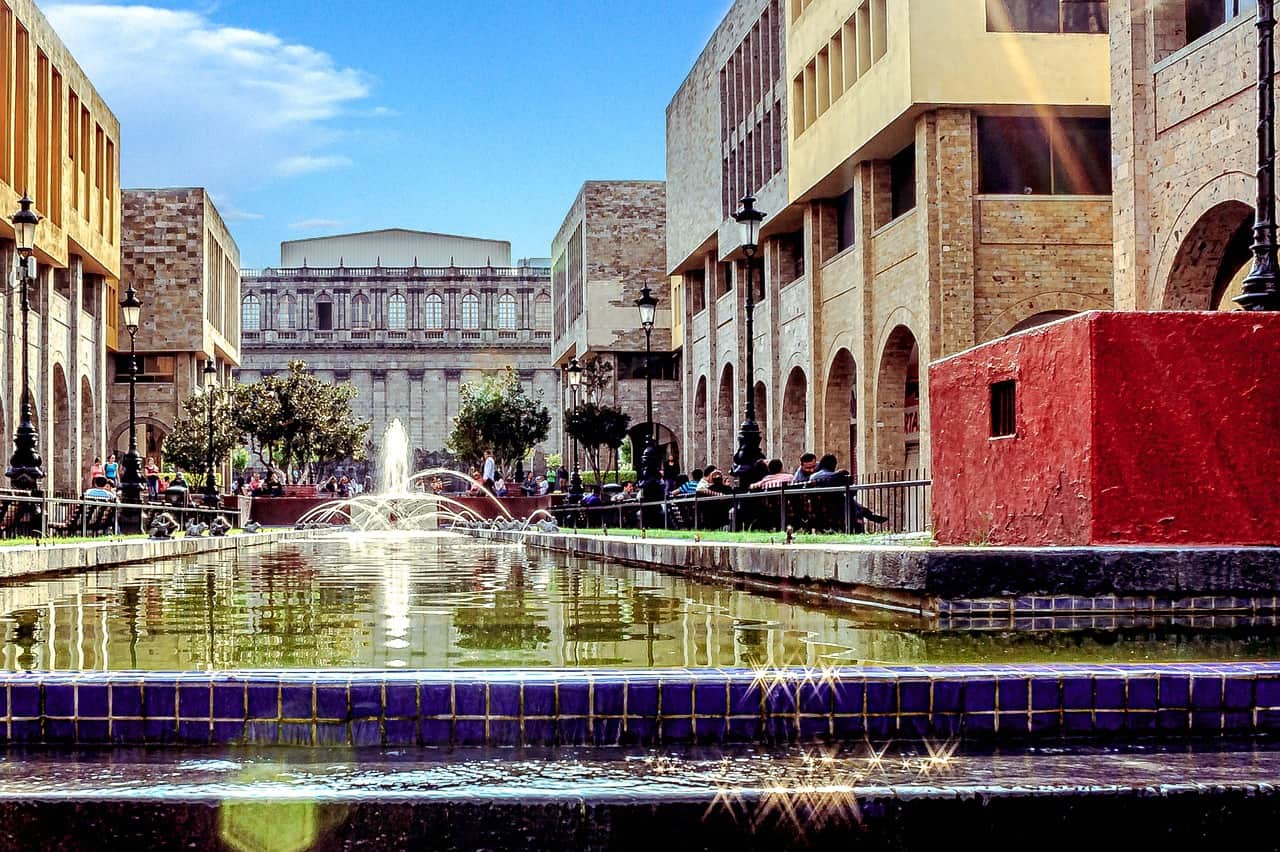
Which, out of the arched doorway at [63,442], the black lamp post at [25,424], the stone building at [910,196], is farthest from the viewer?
the arched doorway at [63,442]

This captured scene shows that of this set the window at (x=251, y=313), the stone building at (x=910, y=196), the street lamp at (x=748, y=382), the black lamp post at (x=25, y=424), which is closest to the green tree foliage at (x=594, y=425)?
the stone building at (x=910, y=196)

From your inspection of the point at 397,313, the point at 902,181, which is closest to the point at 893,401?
the point at 902,181

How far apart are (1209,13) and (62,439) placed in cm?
3359

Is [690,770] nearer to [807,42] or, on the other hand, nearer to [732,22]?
[807,42]

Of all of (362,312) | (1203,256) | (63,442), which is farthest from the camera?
(362,312)

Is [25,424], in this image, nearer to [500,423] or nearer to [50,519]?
[50,519]

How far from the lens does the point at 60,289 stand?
4256 centimetres

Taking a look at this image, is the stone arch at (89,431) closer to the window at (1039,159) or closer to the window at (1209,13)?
the window at (1039,159)

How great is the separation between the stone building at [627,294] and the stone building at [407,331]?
127ft

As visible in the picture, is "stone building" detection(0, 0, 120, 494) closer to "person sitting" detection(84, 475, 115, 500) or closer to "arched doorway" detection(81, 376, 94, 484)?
"arched doorway" detection(81, 376, 94, 484)

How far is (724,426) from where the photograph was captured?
42.9 metres

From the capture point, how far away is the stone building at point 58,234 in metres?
34.0

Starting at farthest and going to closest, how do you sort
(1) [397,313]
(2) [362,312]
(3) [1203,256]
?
(1) [397,313] → (2) [362,312] → (3) [1203,256]

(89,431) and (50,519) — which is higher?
(89,431)
